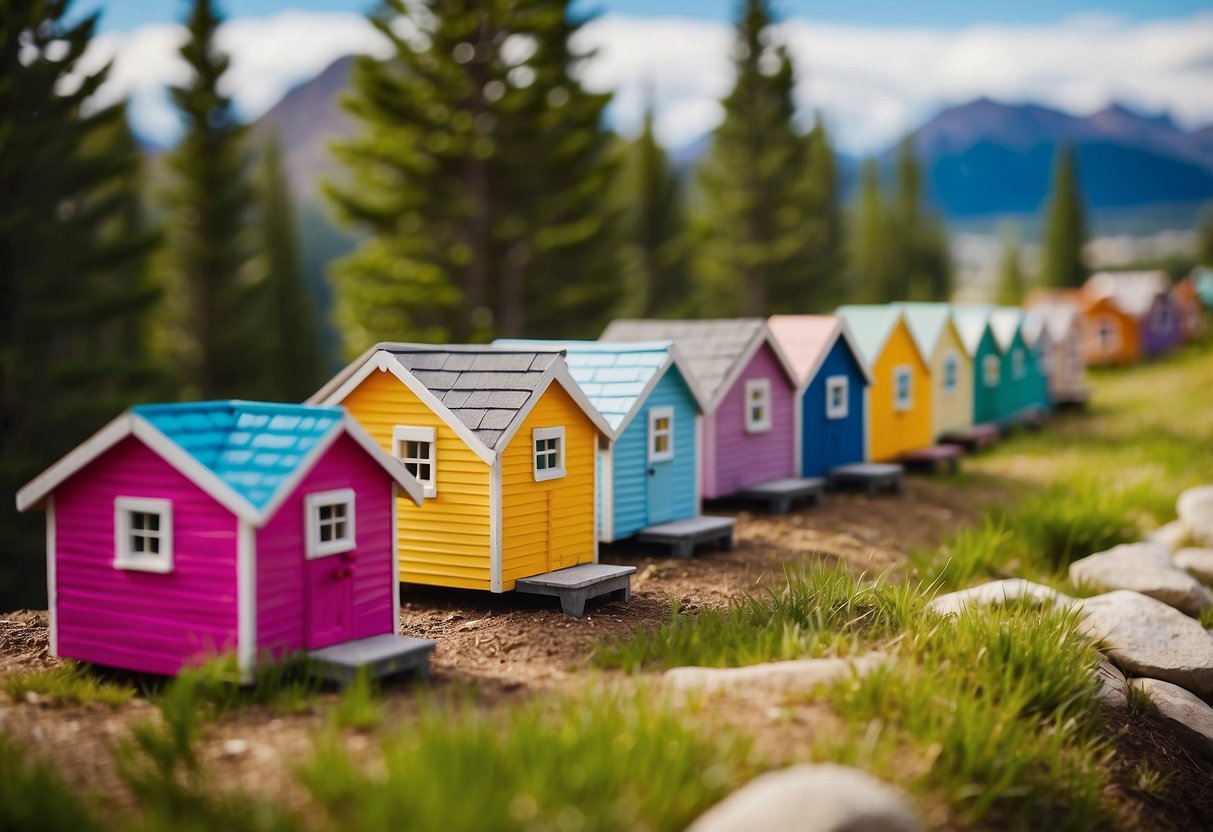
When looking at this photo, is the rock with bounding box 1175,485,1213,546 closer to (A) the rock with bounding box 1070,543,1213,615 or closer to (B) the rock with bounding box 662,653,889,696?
(A) the rock with bounding box 1070,543,1213,615

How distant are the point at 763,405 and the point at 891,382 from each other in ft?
17.2

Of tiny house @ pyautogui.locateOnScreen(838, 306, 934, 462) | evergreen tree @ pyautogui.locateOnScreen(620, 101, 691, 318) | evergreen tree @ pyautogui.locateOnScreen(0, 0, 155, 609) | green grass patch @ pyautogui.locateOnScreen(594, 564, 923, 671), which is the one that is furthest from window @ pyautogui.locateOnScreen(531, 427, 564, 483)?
evergreen tree @ pyautogui.locateOnScreen(620, 101, 691, 318)

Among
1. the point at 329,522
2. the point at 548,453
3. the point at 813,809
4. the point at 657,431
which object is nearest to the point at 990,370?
the point at 657,431

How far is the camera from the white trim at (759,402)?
58.3 feet

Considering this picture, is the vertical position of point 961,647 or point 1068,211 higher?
point 1068,211

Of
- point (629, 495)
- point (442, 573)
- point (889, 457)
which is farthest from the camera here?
point (889, 457)

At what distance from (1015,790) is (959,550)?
7.19 m

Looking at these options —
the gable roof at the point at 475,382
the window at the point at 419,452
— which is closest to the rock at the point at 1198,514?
the gable roof at the point at 475,382

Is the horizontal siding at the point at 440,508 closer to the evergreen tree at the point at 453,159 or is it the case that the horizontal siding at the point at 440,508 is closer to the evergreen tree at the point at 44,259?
the evergreen tree at the point at 44,259

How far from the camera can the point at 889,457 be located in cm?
2258

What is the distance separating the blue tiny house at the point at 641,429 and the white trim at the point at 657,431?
1cm

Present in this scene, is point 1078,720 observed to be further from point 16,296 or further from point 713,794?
point 16,296

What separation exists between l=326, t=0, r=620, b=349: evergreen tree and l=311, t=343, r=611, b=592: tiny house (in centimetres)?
1792

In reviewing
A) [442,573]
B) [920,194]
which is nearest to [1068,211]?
[920,194]
